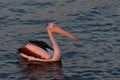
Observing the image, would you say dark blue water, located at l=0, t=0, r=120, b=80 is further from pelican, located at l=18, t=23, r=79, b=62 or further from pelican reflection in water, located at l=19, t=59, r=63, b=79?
pelican, located at l=18, t=23, r=79, b=62

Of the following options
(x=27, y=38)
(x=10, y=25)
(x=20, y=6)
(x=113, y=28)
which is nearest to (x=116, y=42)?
(x=113, y=28)

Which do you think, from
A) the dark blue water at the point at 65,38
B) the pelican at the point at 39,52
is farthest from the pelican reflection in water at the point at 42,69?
the pelican at the point at 39,52

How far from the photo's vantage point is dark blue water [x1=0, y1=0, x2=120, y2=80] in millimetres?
17469

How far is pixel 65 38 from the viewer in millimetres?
21125

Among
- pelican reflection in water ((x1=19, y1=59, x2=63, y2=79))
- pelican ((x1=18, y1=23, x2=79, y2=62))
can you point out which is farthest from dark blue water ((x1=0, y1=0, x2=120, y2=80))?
pelican ((x1=18, y1=23, x2=79, y2=62))

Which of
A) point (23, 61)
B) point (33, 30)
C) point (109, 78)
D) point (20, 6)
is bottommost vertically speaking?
point (109, 78)

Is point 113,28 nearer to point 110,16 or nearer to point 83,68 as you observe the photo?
point 110,16

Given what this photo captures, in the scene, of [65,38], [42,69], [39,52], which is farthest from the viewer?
[65,38]

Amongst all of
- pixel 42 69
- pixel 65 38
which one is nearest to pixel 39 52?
pixel 42 69

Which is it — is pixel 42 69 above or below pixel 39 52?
below

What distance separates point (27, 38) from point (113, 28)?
12.6 feet

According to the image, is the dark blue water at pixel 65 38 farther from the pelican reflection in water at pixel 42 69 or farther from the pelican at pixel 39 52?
the pelican at pixel 39 52

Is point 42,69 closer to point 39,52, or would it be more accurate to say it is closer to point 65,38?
point 39,52

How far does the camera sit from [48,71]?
58.1 feet
